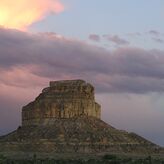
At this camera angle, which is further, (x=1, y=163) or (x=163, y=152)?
(x=163, y=152)

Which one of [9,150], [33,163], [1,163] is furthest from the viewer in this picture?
[9,150]

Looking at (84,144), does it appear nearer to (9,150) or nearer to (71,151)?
(71,151)

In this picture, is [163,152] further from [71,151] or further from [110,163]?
[110,163]

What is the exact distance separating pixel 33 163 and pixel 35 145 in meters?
106

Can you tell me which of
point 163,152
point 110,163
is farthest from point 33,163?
point 163,152

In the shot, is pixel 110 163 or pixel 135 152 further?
pixel 135 152

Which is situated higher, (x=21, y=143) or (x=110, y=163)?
(x=21, y=143)

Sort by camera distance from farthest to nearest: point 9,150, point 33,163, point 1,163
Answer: point 9,150, point 33,163, point 1,163

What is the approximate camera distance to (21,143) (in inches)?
7864

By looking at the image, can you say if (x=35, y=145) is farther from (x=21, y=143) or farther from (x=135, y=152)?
(x=135, y=152)

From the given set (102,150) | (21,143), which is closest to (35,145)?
(21,143)

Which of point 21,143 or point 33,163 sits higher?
point 21,143

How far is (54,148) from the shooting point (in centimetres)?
19475

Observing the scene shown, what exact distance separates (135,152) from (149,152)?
13.2ft
